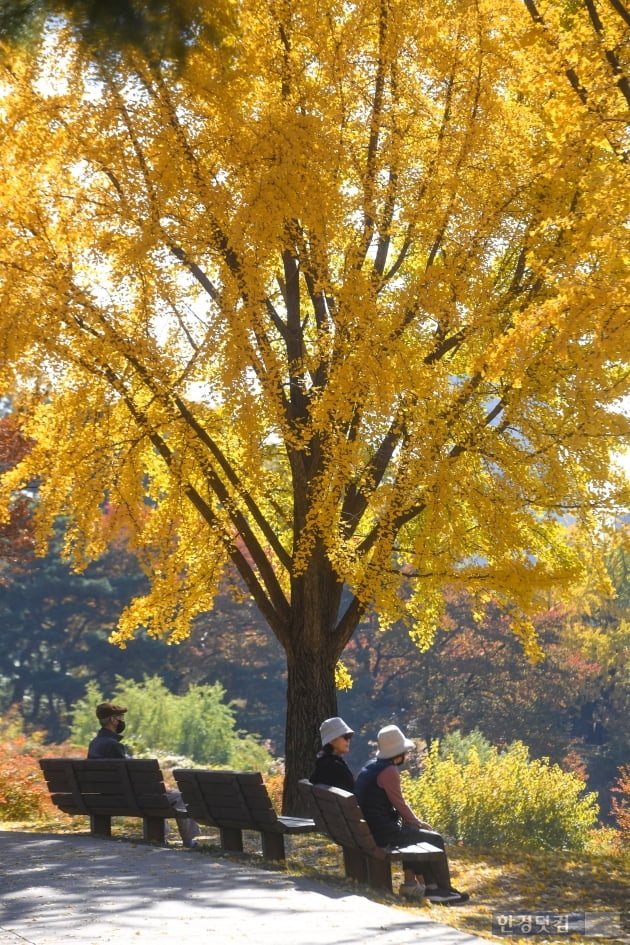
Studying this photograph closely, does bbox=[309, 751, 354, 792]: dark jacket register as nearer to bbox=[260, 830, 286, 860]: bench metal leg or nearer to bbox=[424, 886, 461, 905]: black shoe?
bbox=[260, 830, 286, 860]: bench metal leg

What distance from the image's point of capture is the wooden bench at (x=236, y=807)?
785 cm

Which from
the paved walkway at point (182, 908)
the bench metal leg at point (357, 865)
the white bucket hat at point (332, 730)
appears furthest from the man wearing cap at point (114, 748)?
the bench metal leg at point (357, 865)

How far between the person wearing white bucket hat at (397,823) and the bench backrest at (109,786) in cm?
189

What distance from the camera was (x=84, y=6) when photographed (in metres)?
5.95

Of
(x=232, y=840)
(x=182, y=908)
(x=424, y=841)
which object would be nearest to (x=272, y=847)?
(x=232, y=840)

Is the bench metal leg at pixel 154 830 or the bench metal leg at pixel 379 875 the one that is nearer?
the bench metal leg at pixel 379 875

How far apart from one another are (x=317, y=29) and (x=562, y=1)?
238 centimetres

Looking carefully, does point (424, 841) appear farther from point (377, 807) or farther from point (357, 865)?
point (357, 865)

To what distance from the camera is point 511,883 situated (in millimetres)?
9203

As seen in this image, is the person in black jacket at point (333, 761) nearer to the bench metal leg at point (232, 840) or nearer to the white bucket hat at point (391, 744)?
the white bucket hat at point (391, 744)

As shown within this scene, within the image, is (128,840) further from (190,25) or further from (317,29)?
(317,29)

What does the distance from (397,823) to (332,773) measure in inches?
29.5

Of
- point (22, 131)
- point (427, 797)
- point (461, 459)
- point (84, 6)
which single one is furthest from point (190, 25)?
point (427, 797)

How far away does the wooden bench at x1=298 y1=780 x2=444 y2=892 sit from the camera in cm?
690
